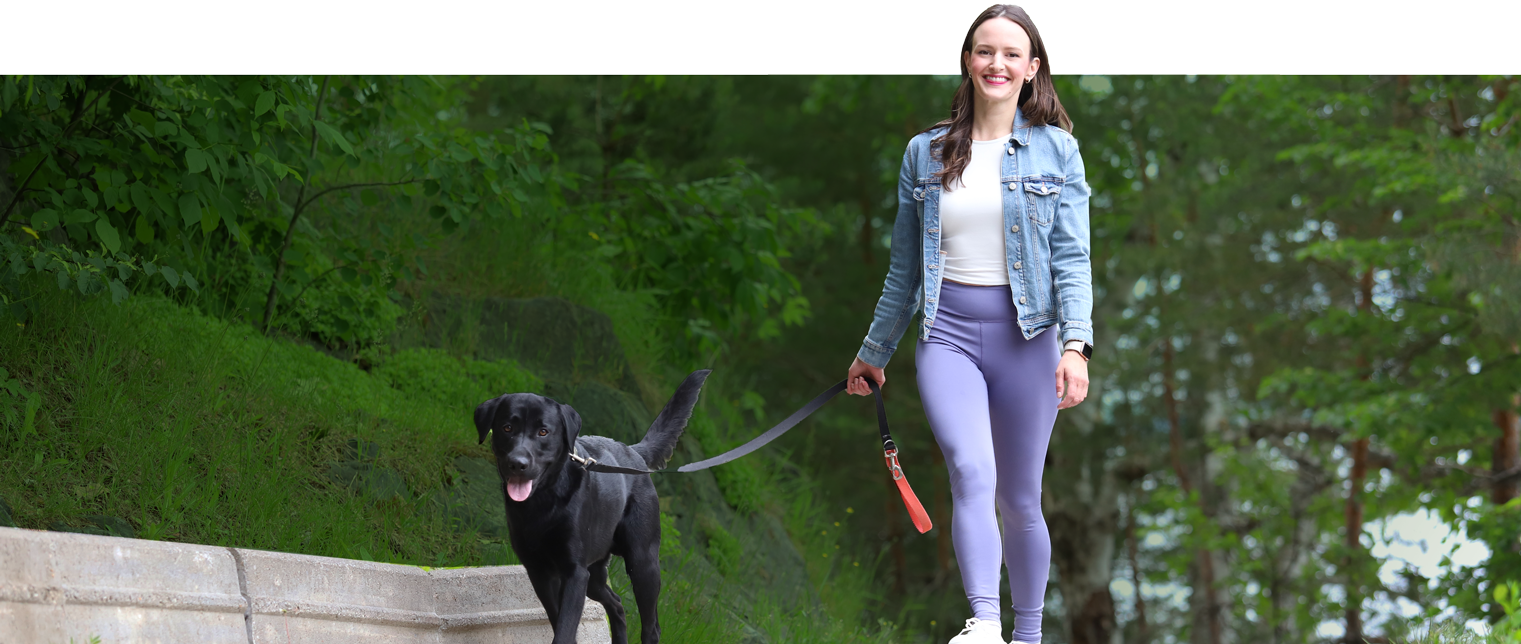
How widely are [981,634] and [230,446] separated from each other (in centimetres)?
331

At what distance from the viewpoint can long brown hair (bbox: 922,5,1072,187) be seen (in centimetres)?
312

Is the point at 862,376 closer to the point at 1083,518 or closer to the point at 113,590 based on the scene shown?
the point at 113,590

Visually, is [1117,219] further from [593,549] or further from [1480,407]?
[593,549]

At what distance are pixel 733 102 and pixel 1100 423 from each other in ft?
21.7

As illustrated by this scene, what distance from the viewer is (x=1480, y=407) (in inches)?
367

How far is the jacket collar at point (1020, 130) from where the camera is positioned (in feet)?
10.2

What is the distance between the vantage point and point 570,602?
2984 mm

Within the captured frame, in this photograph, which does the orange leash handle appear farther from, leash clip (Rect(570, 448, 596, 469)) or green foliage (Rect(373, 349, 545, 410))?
green foliage (Rect(373, 349, 545, 410))

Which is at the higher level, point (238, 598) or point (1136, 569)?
point (238, 598)

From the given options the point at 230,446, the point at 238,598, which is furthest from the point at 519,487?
the point at 230,446


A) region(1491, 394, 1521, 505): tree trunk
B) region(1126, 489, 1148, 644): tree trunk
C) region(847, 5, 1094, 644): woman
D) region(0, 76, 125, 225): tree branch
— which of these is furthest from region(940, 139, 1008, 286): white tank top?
region(1126, 489, 1148, 644): tree trunk

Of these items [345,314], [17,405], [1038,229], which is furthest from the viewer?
[345,314]

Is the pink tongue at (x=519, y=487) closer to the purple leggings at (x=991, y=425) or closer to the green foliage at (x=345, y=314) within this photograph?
the purple leggings at (x=991, y=425)

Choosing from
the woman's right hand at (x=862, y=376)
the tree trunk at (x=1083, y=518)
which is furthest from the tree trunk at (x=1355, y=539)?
the woman's right hand at (x=862, y=376)
